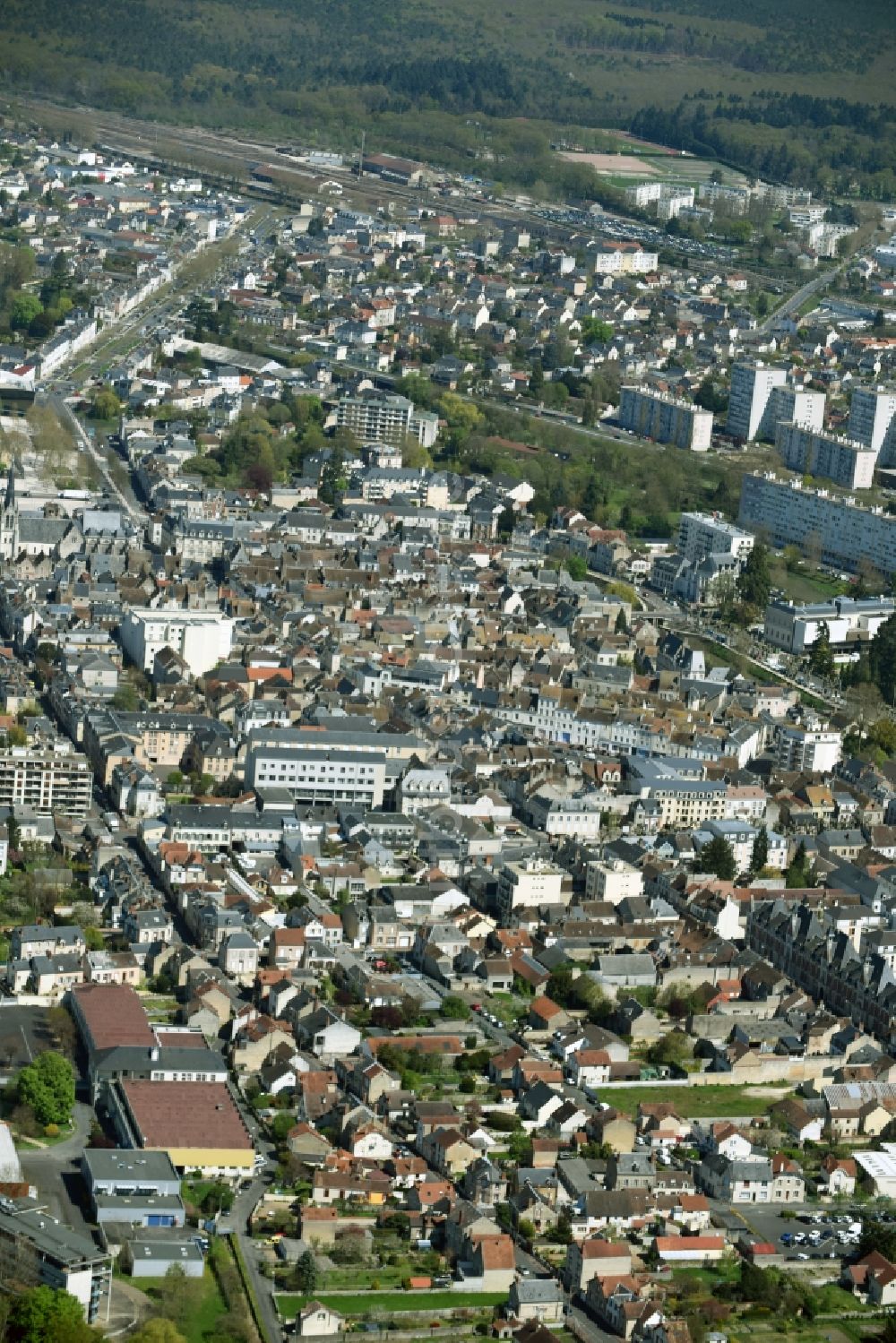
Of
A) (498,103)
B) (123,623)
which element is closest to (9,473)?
(123,623)

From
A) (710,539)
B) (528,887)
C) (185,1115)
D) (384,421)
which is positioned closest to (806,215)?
(384,421)

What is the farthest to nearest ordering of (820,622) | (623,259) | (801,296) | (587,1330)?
(623,259) < (801,296) < (820,622) < (587,1330)

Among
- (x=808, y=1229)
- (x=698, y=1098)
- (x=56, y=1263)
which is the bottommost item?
(x=698, y=1098)

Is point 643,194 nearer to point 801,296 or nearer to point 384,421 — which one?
point 801,296

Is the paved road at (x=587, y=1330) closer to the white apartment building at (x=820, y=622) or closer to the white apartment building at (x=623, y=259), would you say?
the white apartment building at (x=820, y=622)

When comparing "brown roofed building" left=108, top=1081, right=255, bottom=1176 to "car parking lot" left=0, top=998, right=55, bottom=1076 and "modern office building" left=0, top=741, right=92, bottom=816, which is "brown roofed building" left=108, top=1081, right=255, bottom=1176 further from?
"modern office building" left=0, top=741, right=92, bottom=816

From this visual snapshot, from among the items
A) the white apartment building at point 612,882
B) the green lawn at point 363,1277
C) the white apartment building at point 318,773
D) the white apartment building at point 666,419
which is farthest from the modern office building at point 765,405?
the green lawn at point 363,1277

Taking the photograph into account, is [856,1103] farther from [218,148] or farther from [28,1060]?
[218,148]
